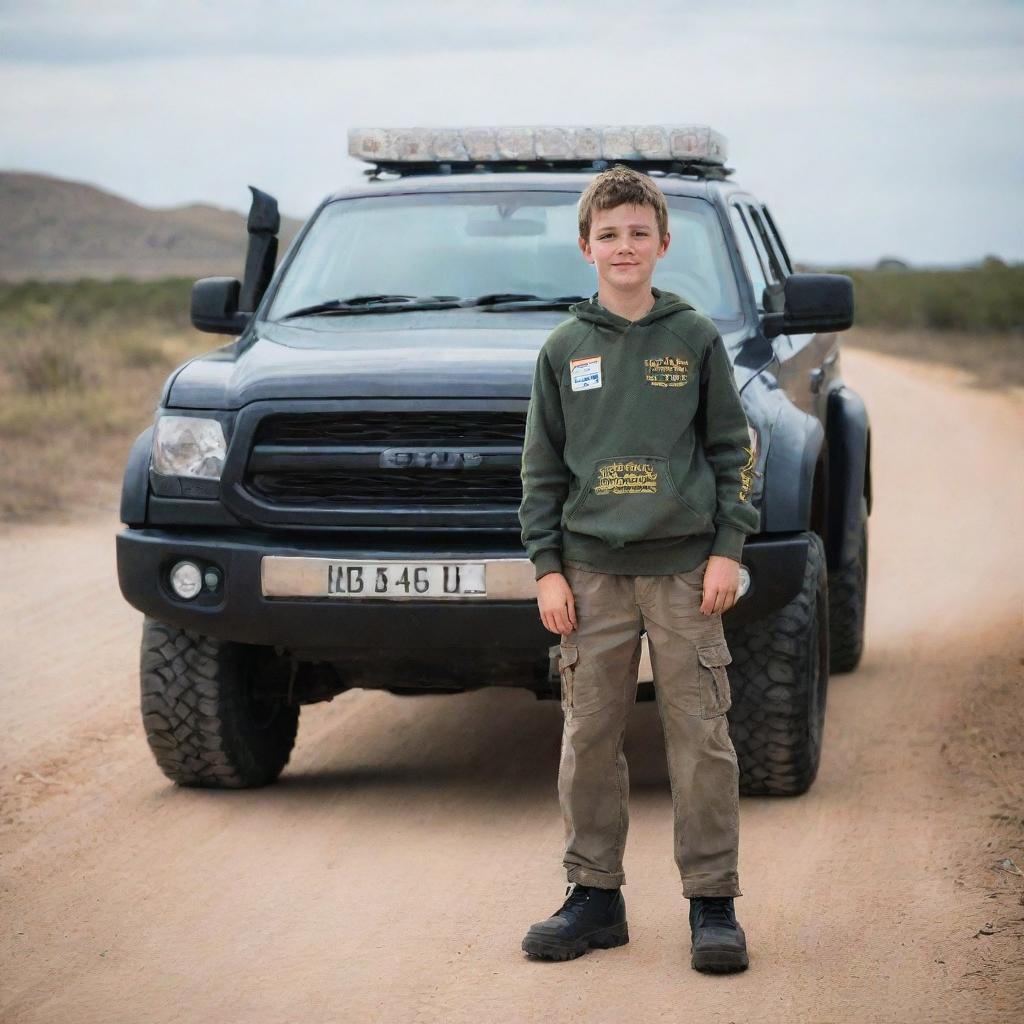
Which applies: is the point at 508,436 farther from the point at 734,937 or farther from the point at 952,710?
the point at 952,710

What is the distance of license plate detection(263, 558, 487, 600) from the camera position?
509 cm

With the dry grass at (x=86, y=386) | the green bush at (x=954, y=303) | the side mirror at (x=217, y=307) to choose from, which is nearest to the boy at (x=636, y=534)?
the side mirror at (x=217, y=307)

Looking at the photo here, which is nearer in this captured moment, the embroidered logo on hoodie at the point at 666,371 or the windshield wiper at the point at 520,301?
the embroidered logo on hoodie at the point at 666,371

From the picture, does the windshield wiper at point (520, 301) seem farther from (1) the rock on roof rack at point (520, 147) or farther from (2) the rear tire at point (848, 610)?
(2) the rear tire at point (848, 610)

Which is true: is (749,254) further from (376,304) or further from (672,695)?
(672,695)

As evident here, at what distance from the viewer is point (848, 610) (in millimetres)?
7469

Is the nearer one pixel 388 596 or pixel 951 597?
pixel 388 596

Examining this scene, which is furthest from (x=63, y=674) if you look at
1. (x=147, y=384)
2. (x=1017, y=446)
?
(x=147, y=384)

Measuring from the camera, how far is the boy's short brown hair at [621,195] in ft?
13.2

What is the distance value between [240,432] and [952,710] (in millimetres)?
3040

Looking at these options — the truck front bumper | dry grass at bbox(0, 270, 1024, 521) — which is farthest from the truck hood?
dry grass at bbox(0, 270, 1024, 521)

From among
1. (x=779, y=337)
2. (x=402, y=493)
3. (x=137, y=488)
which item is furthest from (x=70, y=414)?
(x=402, y=493)

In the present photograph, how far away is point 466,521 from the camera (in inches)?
202

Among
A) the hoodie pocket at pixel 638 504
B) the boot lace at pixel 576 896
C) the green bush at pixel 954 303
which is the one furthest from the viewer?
the green bush at pixel 954 303
